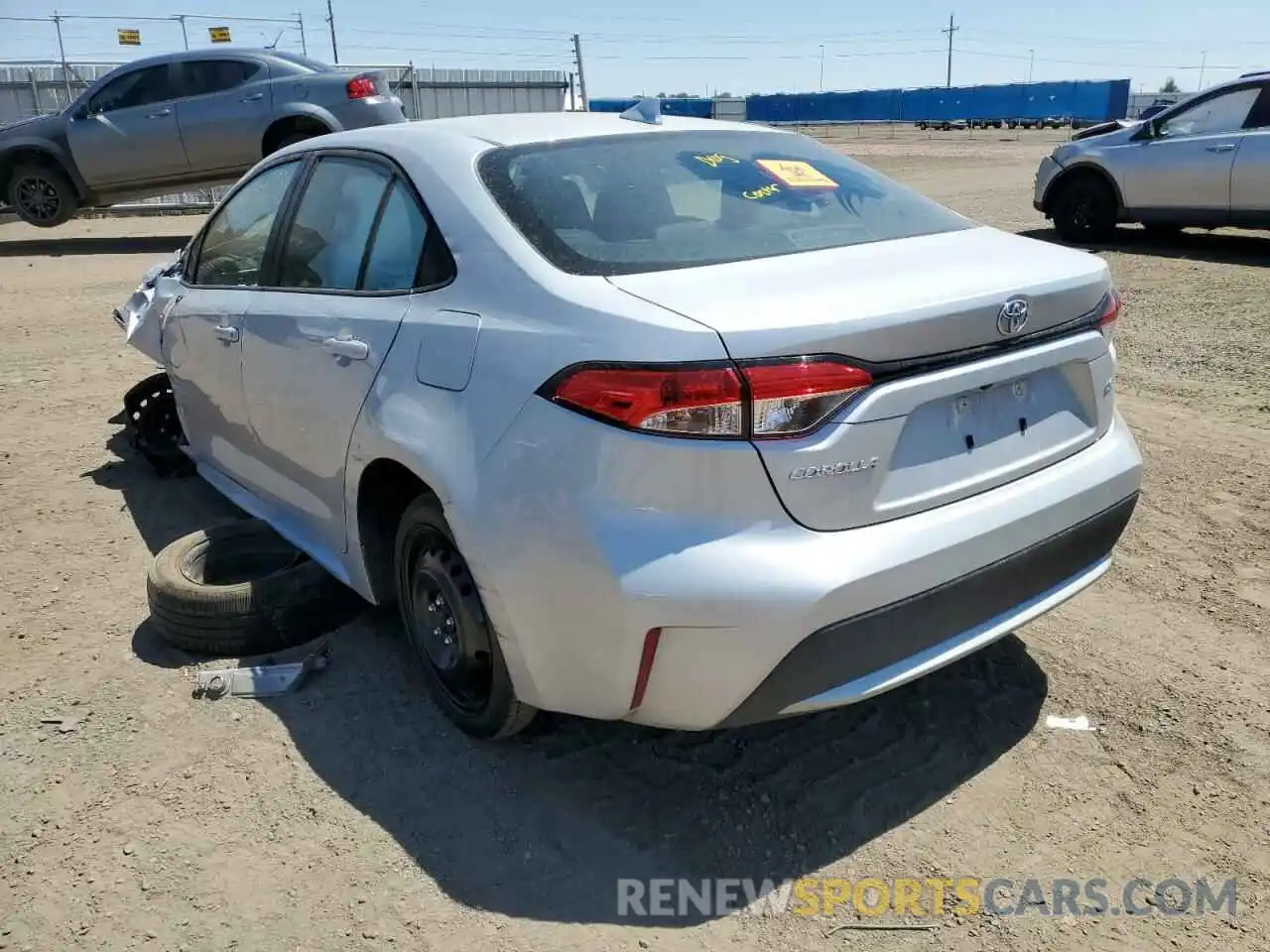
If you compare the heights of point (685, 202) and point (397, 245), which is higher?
point (685, 202)

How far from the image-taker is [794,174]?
10.5 feet

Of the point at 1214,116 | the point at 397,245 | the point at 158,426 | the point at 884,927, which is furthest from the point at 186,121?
the point at 884,927

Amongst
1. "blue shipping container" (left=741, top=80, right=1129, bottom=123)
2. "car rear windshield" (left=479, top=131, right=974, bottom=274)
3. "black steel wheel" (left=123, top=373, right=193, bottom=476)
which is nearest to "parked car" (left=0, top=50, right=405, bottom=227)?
"black steel wheel" (left=123, top=373, right=193, bottom=476)

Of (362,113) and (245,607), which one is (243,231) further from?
(362,113)

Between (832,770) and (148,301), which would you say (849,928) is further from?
(148,301)

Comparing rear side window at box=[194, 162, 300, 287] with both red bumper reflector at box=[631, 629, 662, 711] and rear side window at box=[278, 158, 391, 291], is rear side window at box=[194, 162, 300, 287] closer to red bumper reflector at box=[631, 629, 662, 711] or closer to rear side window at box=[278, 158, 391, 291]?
rear side window at box=[278, 158, 391, 291]

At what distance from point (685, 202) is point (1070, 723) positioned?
1889 mm

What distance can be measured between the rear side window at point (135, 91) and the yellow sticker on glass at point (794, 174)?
1137 cm

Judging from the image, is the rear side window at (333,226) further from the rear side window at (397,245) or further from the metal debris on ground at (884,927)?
the metal debris on ground at (884,927)

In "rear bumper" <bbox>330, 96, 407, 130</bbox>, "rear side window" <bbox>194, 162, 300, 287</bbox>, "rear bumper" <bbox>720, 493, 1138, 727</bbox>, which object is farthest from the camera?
"rear bumper" <bbox>330, 96, 407, 130</bbox>

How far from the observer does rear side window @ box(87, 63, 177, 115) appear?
40.3ft

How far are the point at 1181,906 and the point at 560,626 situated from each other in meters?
1.57

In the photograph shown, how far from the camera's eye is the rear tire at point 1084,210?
1096 cm

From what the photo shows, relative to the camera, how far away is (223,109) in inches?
476
